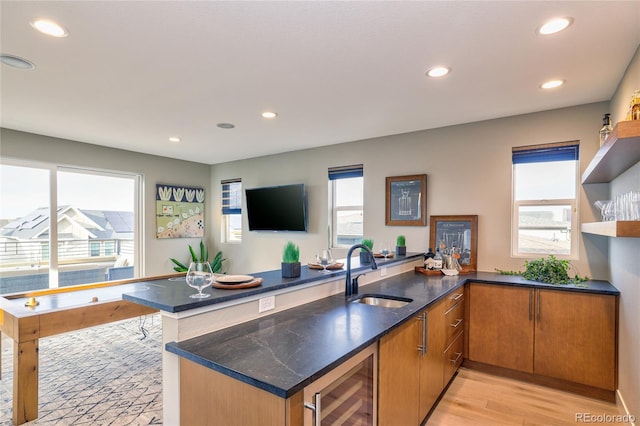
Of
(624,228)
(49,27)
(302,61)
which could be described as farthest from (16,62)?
(624,228)

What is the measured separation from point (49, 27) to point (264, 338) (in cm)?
206

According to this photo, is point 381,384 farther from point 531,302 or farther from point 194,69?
point 194,69

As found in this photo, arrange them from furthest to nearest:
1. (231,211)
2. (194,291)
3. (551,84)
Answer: (231,211)
(551,84)
(194,291)

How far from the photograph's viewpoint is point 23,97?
2.85 meters

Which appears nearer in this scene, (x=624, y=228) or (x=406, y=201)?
(x=624, y=228)

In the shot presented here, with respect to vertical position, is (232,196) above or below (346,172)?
below

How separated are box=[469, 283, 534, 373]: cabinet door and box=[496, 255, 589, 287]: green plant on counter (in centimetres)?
26

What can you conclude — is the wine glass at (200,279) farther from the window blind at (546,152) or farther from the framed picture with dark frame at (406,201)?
the window blind at (546,152)

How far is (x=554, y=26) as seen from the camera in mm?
1842

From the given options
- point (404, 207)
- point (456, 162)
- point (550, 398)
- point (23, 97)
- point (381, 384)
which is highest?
point (23, 97)

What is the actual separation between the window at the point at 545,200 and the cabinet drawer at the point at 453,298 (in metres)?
0.88

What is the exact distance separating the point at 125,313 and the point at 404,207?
3.12 metres

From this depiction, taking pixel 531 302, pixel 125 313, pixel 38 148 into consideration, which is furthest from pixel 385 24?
pixel 38 148

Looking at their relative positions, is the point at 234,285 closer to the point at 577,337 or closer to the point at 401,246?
the point at 401,246
